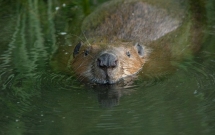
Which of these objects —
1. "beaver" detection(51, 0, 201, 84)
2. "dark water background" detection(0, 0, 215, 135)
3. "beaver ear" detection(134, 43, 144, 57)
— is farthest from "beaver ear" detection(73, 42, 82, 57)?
"beaver ear" detection(134, 43, 144, 57)

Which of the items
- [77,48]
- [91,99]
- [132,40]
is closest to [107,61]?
[91,99]

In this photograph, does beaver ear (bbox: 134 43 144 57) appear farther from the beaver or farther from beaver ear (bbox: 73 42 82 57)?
beaver ear (bbox: 73 42 82 57)

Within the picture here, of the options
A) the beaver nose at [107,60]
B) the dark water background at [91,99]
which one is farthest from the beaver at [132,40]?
the dark water background at [91,99]

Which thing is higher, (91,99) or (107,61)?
(107,61)

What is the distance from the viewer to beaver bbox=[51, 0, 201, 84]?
5695 mm

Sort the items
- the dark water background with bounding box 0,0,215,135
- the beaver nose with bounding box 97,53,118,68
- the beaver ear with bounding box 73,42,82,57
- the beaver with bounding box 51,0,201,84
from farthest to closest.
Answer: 1. the beaver ear with bounding box 73,42,82,57
2. the beaver with bounding box 51,0,201,84
3. the beaver nose with bounding box 97,53,118,68
4. the dark water background with bounding box 0,0,215,135

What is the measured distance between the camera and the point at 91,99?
5.12 meters

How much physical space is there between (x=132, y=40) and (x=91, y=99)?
157cm

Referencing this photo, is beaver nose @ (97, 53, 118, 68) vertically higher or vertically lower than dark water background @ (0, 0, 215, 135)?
higher

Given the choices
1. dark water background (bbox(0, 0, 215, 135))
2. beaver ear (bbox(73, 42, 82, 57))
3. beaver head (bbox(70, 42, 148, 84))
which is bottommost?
dark water background (bbox(0, 0, 215, 135))

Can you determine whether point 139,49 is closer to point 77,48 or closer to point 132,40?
point 132,40

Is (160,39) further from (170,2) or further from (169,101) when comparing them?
(169,101)

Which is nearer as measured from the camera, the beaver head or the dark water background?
the dark water background

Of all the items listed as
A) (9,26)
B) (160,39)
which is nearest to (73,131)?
(160,39)
